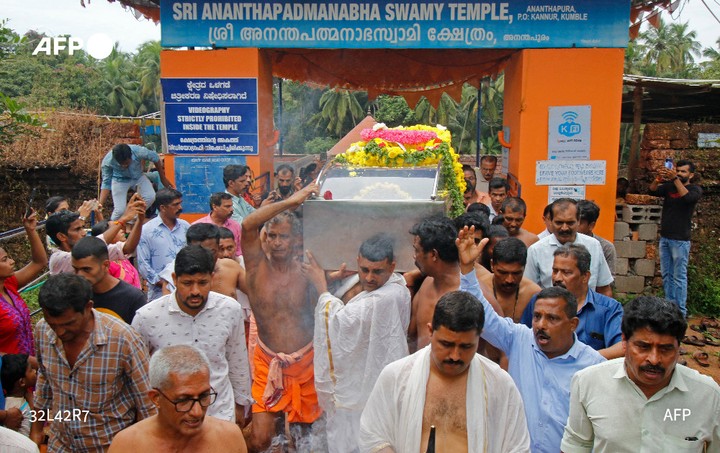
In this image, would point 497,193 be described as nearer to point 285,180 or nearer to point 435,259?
point 285,180

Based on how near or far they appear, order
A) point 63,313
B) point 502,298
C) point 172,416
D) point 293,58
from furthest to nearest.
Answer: point 293,58, point 502,298, point 63,313, point 172,416

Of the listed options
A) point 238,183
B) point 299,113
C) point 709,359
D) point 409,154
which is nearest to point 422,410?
point 409,154

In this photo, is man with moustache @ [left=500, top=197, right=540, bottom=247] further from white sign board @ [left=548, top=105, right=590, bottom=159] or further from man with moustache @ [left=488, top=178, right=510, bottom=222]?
white sign board @ [left=548, top=105, right=590, bottom=159]

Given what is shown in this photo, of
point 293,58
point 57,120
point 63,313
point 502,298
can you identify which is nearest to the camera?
point 63,313

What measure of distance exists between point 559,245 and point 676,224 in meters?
4.04

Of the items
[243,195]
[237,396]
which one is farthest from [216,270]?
[243,195]

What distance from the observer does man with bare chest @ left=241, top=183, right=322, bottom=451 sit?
4.77 m

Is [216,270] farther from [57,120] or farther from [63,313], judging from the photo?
[57,120]

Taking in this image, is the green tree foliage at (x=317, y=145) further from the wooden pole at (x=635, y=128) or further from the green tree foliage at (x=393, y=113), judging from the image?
the wooden pole at (x=635, y=128)

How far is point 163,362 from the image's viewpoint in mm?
2723

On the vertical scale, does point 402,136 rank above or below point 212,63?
below

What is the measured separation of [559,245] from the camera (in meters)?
5.41

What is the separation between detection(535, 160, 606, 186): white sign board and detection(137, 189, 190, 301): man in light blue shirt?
4.86 m

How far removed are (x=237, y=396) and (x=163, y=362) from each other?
1.50m
